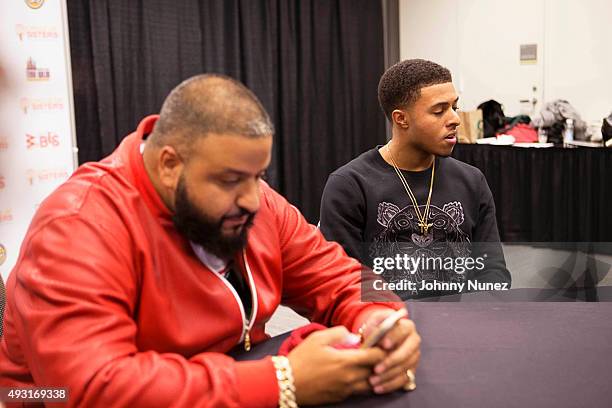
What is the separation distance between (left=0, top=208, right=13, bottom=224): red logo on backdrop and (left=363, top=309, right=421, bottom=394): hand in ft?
8.68

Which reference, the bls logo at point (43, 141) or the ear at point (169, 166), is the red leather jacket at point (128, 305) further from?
the bls logo at point (43, 141)

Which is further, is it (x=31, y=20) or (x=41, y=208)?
(x=31, y=20)

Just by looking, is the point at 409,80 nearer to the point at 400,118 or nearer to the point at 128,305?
the point at 400,118

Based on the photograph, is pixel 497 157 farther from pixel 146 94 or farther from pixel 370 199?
pixel 370 199

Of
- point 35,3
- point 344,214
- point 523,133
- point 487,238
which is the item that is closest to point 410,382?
point 344,214

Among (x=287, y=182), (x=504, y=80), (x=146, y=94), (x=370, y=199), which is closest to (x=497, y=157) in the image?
(x=504, y=80)

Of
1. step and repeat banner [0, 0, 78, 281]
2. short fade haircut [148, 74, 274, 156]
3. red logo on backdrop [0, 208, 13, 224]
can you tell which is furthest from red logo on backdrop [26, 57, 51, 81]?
short fade haircut [148, 74, 274, 156]

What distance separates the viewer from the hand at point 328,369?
0.94 meters

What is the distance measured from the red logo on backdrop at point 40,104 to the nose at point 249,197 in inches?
100

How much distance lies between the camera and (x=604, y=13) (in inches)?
194

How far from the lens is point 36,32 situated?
3.21 metres

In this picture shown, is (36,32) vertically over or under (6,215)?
over

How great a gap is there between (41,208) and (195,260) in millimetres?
274

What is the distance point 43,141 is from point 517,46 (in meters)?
3.97
